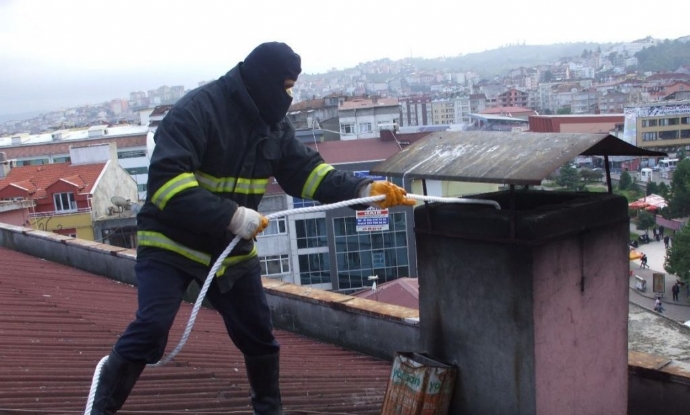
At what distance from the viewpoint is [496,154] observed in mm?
2529

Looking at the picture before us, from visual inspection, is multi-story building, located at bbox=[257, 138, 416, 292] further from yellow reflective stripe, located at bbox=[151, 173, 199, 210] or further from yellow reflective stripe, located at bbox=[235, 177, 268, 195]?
yellow reflective stripe, located at bbox=[151, 173, 199, 210]

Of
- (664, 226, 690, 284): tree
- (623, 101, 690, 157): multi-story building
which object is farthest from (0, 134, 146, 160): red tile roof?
(623, 101, 690, 157): multi-story building

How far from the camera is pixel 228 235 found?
2.57 metres

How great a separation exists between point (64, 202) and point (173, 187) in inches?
884

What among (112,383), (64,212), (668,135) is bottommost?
(668,135)

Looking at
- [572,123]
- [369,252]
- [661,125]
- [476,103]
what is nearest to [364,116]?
[369,252]

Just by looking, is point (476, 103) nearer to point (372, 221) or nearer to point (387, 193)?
point (372, 221)

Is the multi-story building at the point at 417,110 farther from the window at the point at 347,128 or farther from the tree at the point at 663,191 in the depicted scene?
the window at the point at 347,128

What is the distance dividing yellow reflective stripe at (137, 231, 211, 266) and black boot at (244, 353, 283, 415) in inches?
21.8

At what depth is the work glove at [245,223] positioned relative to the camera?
238 centimetres

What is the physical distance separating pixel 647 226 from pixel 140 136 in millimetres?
35432

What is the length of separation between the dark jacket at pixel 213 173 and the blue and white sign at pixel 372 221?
1888 centimetres

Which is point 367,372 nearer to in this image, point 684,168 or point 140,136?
point 684,168

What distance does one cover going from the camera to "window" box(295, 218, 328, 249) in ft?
78.2
